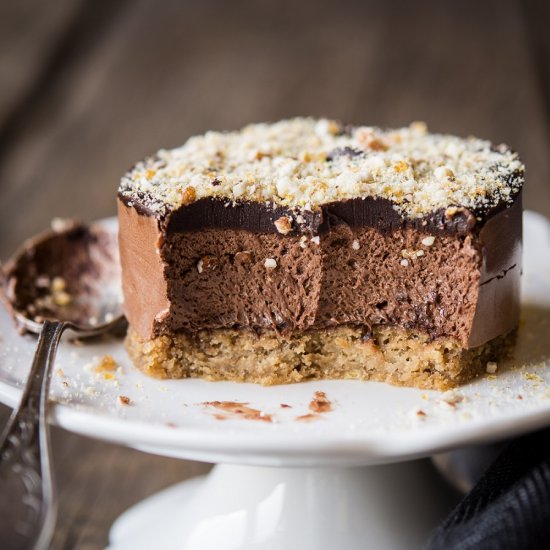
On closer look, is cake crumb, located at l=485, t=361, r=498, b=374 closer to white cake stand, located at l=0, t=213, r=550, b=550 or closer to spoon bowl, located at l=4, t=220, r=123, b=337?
white cake stand, located at l=0, t=213, r=550, b=550

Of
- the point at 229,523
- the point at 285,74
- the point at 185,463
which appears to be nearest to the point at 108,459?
the point at 185,463

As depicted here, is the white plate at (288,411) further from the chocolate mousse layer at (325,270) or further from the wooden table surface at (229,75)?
the wooden table surface at (229,75)

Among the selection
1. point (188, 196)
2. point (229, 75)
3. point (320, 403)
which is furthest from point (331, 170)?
point (229, 75)

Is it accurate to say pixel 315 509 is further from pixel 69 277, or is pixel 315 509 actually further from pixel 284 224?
pixel 69 277

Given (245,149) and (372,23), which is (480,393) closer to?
(245,149)

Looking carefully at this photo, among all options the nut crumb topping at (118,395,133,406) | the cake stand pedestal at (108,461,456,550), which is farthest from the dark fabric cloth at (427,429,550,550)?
the nut crumb topping at (118,395,133,406)
